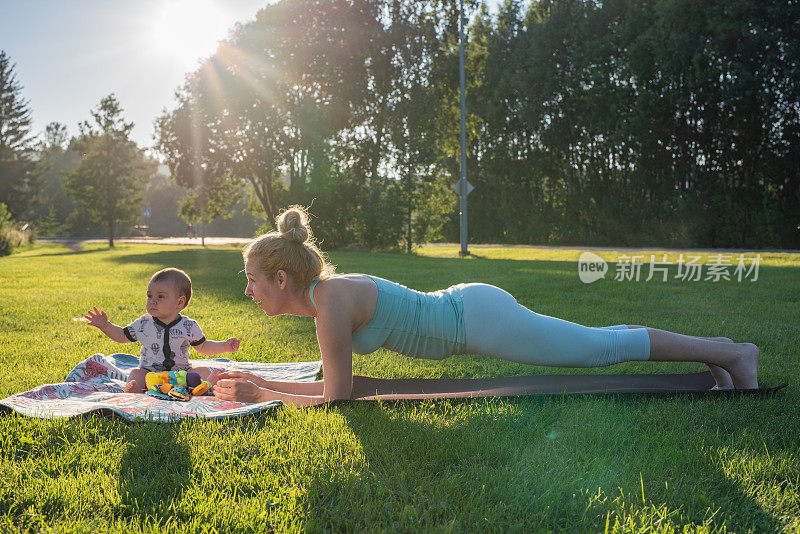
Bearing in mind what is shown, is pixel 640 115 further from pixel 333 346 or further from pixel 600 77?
pixel 333 346

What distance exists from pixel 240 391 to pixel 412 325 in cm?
103

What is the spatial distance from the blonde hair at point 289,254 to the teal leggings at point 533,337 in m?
0.88

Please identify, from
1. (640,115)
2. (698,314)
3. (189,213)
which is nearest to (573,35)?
(640,115)

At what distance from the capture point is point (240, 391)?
311 centimetres

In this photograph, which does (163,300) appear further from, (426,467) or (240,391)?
(426,467)

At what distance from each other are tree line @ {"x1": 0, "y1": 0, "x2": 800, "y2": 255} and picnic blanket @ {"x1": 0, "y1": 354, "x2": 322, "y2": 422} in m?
15.7

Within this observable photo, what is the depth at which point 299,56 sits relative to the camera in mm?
20453

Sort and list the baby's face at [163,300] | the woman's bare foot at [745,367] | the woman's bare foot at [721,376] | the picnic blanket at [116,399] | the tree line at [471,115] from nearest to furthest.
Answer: the picnic blanket at [116,399] → the woman's bare foot at [745,367] → the woman's bare foot at [721,376] → the baby's face at [163,300] → the tree line at [471,115]

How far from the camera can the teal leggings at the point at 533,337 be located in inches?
121

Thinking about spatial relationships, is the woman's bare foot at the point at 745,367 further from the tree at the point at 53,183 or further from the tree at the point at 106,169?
the tree at the point at 53,183

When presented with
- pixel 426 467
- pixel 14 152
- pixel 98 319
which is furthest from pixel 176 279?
pixel 14 152

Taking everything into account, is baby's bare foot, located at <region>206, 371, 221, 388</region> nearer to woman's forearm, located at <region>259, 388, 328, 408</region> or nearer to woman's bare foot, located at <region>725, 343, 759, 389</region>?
woman's forearm, located at <region>259, 388, 328, 408</region>

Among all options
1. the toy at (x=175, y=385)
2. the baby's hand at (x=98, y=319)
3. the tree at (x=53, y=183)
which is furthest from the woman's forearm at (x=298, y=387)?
the tree at (x=53, y=183)

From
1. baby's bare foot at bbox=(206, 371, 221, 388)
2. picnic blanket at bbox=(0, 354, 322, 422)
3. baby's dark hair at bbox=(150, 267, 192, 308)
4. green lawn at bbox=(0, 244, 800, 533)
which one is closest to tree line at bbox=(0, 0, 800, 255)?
picnic blanket at bbox=(0, 354, 322, 422)
